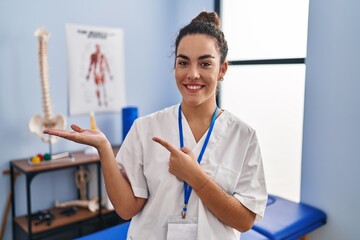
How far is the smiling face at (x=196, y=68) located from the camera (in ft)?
3.08

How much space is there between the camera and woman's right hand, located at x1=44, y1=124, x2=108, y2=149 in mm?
857

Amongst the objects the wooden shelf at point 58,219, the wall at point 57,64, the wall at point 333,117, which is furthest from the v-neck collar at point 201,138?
the wooden shelf at point 58,219

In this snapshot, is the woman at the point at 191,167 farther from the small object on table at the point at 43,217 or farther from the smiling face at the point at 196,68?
the small object on table at the point at 43,217

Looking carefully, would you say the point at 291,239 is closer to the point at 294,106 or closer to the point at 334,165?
the point at 334,165

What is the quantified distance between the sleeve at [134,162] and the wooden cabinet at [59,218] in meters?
1.22

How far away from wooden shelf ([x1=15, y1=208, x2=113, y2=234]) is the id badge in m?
1.46

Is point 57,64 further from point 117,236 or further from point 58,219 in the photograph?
point 117,236

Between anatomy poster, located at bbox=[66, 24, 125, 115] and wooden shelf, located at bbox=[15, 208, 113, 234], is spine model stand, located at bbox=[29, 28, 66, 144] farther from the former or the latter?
wooden shelf, located at bbox=[15, 208, 113, 234]

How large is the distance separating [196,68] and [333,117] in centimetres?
130

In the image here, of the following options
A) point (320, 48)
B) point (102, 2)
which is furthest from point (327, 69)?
point (102, 2)

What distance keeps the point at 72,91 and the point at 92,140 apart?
170 centimetres

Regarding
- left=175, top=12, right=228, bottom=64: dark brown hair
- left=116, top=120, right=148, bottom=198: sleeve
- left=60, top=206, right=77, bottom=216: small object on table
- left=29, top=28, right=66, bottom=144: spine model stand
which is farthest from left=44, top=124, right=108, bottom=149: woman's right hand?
left=60, top=206, right=77, bottom=216: small object on table

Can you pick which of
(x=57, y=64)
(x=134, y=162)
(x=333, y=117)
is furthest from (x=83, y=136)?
(x=57, y=64)

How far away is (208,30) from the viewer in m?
0.98
